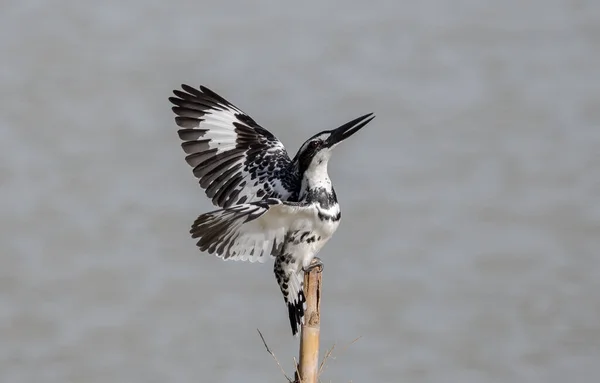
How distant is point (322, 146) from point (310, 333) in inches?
27.4

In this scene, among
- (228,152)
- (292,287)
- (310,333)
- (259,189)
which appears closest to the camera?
(310,333)

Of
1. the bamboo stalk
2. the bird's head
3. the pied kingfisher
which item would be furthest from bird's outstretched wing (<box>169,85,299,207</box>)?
the bamboo stalk

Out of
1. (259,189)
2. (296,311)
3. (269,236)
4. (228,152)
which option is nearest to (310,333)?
(296,311)

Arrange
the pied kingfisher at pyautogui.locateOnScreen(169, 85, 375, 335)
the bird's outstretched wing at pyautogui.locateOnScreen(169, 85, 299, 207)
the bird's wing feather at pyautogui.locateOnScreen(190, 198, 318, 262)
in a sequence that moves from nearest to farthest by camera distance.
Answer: the bird's wing feather at pyautogui.locateOnScreen(190, 198, 318, 262), the pied kingfisher at pyautogui.locateOnScreen(169, 85, 375, 335), the bird's outstretched wing at pyautogui.locateOnScreen(169, 85, 299, 207)

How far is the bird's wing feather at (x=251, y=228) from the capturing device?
10.5 feet

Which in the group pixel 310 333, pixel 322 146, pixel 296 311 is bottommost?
pixel 310 333

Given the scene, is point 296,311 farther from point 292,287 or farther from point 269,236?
point 269,236

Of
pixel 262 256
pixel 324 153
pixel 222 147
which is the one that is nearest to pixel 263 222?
pixel 262 256

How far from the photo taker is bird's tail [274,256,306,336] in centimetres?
356

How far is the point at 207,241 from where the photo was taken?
3.32m

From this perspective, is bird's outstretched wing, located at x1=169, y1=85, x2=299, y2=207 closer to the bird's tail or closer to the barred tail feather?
the bird's tail

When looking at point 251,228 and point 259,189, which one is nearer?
point 251,228

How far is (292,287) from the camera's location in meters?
3.59

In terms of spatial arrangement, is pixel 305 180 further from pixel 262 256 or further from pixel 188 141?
pixel 188 141
